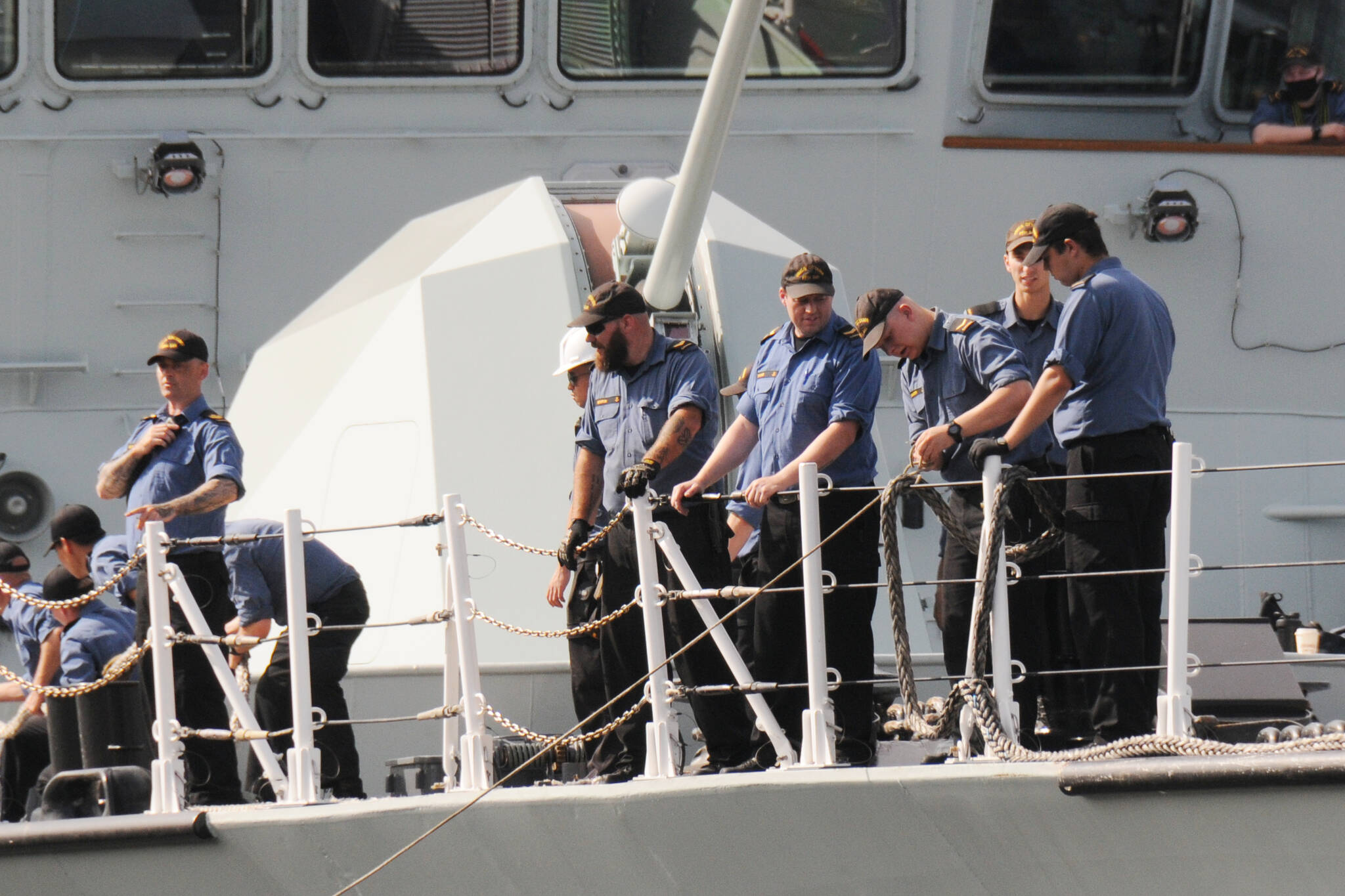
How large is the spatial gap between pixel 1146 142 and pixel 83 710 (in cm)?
545

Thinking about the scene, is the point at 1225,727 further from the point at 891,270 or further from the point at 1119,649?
the point at 891,270

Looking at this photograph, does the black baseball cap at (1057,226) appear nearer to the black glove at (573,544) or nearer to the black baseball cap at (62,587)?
the black glove at (573,544)

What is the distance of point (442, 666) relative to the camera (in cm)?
549

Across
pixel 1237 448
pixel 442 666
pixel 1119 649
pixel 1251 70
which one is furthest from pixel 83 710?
pixel 1251 70

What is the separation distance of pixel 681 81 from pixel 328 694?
163 inches

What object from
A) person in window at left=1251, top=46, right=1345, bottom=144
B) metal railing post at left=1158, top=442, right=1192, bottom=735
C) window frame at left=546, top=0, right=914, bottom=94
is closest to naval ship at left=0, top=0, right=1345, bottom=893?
window frame at left=546, top=0, right=914, bottom=94

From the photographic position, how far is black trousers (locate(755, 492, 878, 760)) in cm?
458

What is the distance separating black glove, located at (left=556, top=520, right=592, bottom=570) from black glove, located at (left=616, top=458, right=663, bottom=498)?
34 cm

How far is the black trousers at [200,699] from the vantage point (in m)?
5.02

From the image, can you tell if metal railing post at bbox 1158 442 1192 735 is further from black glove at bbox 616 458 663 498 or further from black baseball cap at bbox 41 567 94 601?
black baseball cap at bbox 41 567 94 601

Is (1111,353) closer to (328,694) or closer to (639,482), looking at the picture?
(639,482)

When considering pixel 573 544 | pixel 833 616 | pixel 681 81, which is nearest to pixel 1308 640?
pixel 833 616

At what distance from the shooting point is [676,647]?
15.9 ft

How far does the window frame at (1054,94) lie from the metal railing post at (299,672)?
5.08 metres
